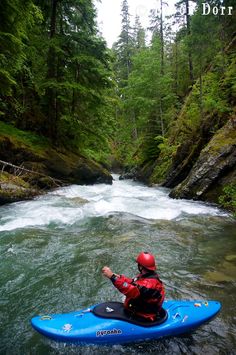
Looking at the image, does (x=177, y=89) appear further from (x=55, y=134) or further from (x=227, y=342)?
(x=227, y=342)

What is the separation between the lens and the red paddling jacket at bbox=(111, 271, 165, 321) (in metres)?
4.04

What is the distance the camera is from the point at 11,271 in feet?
19.9

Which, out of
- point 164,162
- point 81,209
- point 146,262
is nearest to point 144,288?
point 146,262

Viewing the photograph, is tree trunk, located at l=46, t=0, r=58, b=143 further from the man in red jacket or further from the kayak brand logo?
the kayak brand logo

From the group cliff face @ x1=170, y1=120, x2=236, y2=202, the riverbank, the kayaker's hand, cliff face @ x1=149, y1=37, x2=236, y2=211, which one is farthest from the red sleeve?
cliff face @ x1=170, y1=120, x2=236, y2=202

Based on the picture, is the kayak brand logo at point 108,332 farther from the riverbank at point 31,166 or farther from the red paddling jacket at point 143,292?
the riverbank at point 31,166

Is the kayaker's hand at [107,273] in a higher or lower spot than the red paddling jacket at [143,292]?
higher

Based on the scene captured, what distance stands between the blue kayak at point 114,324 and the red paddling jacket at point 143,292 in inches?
5.3

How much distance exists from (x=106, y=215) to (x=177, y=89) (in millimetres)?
19725

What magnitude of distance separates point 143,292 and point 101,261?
275 centimetres

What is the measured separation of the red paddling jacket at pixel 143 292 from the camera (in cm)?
404

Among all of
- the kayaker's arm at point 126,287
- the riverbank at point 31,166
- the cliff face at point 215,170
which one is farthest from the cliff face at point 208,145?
the kayaker's arm at point 126,287

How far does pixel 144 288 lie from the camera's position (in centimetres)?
404

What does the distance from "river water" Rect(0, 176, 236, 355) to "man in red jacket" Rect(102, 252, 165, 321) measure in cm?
43
